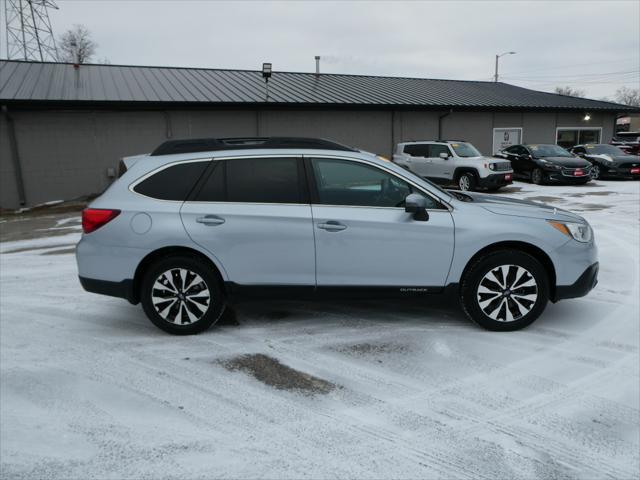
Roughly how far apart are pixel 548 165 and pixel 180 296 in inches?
629

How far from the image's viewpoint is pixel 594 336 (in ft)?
14.9

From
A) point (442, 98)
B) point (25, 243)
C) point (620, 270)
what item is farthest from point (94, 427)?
point (442, 98)


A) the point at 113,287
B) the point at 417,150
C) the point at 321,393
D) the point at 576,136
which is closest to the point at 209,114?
the point at 417,150

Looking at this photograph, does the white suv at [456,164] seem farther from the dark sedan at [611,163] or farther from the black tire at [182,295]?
the black tire at [182,295]

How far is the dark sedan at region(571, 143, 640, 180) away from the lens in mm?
18797

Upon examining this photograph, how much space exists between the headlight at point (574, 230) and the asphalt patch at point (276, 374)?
252 centimetres

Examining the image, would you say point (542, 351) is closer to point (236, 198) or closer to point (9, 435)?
point (236, 198)

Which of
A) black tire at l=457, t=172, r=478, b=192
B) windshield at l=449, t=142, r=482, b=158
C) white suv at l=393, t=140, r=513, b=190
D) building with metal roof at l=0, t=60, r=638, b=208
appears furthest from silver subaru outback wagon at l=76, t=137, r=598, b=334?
windshield at l=449, t=142, r=482, b=158

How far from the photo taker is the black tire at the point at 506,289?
14.5ft

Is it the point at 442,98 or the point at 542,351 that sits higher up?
the point at 442,98

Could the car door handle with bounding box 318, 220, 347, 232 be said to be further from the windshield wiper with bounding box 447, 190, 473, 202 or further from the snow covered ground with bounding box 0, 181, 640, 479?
the windshield wiper with bounding box 447, 190, 473, 202

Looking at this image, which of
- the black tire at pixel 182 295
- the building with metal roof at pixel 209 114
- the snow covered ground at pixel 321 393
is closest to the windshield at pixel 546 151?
the building with metal roof at pixel 209 114

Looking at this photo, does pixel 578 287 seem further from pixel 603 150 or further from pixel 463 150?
pixel 603 150

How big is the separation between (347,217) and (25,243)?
745 centimetres
